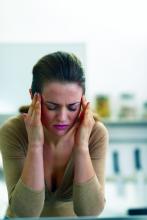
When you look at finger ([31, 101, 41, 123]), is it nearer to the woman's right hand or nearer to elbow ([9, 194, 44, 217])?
the woman's right hand

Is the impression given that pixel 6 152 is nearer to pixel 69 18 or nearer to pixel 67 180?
pixel 67 180

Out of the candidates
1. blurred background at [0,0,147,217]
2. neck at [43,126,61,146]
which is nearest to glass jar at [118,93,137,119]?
blurred background at [0,0,147,217]

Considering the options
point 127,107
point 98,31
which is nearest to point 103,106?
point 127,107

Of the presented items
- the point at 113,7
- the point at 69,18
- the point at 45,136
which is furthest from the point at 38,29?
the point at 45,136

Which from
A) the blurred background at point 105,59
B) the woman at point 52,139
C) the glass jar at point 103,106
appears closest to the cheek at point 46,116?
the woman at point 52,139

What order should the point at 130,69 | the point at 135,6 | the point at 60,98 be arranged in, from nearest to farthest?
the point at 60,98 < the point at 135,6 < the point at 130,69

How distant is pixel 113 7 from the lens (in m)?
1.00

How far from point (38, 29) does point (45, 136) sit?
1.75ft

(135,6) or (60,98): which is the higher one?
(135,6)

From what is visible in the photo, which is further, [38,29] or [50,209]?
[38,29]

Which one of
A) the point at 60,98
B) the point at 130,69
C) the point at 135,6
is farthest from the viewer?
the point at 130,69

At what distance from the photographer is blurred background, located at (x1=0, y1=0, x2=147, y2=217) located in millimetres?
984

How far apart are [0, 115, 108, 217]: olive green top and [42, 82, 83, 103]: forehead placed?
3.0 inches

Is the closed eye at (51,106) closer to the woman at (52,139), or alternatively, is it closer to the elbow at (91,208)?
the woman at (52,139)
